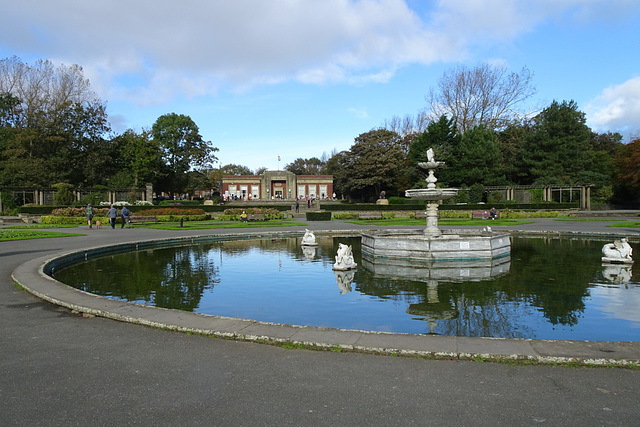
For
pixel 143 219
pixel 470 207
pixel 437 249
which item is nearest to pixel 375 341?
pixel 437 249

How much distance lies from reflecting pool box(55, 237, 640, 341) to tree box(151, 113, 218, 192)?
49.8 m

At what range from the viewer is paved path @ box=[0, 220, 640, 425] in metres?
3.24

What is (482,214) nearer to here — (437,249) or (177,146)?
(437,249)

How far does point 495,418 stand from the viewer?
10.4 ft

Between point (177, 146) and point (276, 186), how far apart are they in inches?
738

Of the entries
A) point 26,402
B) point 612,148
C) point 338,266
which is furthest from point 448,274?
point 612,148

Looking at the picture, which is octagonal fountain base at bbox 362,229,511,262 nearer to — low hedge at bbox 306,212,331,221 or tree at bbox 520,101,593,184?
low hedge at bbox 306,212,331,221

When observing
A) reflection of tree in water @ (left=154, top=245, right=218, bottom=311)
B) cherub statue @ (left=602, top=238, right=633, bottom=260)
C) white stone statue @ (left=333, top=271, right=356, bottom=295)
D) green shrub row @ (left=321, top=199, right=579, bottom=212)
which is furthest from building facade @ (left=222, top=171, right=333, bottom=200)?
cherub statue @ (left=602, top=238, right=633, bottom=260)

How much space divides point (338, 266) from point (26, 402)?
8040mm

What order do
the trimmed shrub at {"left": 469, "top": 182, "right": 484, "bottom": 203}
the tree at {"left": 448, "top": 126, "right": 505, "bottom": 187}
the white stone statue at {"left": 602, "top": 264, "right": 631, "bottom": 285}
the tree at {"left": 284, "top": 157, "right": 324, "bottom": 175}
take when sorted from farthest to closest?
the tree at {"left": 284, "top": 157, "right": 324, "bottom": 175}
the tree at {"left": 448, "top": 126, "right": 505, "bottom": 187}
the trimmed shrub at {"left": 469, "top": 182, "right": 484, "bottom": 203}
the white stone statue at {"left": 602, "top": 264, "right": 631, "bottom": 285}

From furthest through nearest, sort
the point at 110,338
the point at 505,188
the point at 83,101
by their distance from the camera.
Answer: the point at 83,101 → the point at 505,188 → the point at 110,338

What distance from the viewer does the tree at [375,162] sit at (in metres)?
60.7

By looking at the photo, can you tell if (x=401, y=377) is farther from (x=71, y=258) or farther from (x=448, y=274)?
(x=71, y=258)

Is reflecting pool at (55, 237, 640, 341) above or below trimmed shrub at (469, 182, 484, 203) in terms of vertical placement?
below
